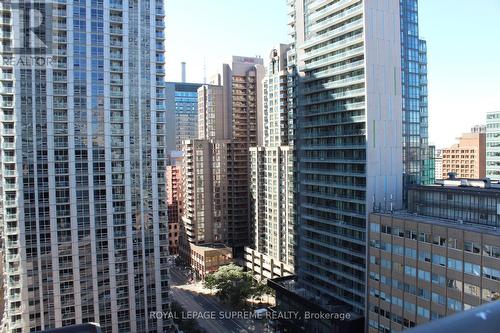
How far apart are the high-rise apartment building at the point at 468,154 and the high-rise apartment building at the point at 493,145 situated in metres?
23.9

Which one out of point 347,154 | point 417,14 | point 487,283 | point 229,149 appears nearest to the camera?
point 487,283

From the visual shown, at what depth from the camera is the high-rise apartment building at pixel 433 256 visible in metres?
21.5

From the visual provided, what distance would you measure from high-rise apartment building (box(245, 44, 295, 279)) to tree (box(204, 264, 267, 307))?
5.70 meters

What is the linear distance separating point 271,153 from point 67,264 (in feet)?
93.3

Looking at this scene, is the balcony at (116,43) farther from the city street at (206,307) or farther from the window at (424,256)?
the city street at (206,307)

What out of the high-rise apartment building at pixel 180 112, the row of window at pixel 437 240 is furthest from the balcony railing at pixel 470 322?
the high-rise apartment building at pixel 180 112

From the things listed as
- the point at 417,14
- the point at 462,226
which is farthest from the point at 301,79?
the point at 462,226

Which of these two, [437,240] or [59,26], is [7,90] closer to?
[59,26]

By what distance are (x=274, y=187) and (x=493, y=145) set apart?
3077 centimetres

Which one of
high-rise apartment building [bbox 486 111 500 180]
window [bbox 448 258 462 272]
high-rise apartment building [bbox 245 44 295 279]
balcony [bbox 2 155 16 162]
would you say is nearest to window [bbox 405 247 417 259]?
window [bbox 448 258 462 272]

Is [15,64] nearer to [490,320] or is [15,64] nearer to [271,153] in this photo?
[271,153]

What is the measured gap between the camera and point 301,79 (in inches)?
1471

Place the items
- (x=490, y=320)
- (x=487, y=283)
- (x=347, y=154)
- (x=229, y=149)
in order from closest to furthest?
1. (x=490, y=320)
2. (x=487, y=283)
3. (x=347, y=154)
4. (x=229, y=149)

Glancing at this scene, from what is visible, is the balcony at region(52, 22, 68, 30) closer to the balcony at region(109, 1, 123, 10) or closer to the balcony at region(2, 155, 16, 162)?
the balcony at region(109, 1, 123, 10)
